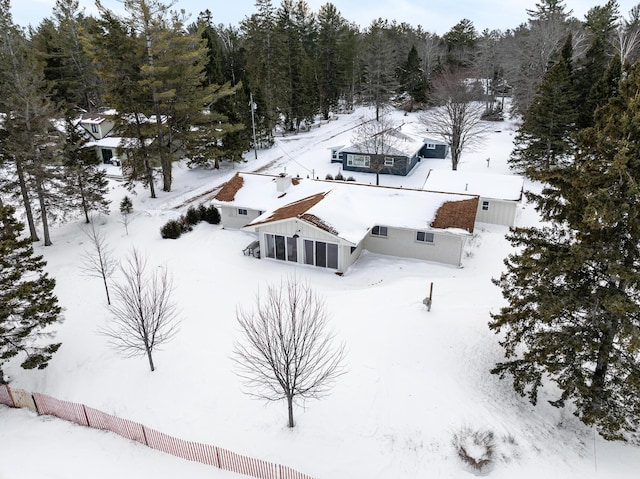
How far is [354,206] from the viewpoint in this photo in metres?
25.2

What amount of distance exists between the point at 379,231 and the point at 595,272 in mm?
12982

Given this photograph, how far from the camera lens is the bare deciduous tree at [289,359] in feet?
39.9

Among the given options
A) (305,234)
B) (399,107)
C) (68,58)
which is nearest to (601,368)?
(305,234)

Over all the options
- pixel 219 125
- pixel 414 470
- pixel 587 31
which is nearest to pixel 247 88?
pixel 219 125

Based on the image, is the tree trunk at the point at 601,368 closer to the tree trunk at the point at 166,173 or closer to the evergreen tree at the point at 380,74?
the tree trunk at the point at 166,173

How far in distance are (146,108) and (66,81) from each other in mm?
27719

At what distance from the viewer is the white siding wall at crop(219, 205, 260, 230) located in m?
27.5

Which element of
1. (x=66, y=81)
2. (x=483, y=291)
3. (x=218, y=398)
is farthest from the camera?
(x=66, y=81)

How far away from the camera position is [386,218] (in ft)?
78.7

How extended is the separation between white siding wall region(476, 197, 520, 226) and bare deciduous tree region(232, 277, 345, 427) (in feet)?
53.5

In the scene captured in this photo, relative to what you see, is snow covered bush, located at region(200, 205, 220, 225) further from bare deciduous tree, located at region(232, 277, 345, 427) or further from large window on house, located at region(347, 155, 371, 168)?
large window on house, located at region(347, 155, 371, 168)

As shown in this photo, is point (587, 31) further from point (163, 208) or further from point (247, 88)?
point (163, 208)

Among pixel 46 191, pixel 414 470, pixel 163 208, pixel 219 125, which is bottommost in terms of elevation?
pixel 414 470

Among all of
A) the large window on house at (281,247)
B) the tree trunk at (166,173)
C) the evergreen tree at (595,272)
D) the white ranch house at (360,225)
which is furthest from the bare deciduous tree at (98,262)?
the evergreen tree at (595,272)
